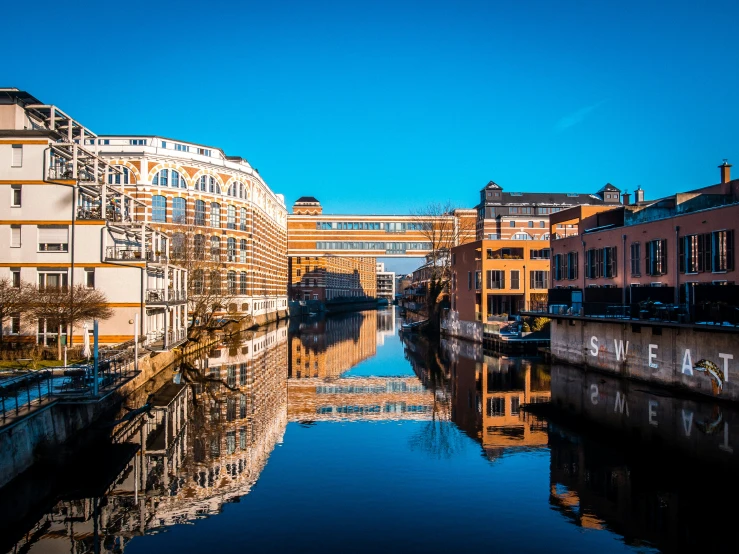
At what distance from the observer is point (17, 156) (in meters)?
29.7

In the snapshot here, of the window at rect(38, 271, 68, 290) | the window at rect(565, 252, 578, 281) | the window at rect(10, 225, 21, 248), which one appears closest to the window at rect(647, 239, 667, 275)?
the window at rect(565, 252, 578, 281)

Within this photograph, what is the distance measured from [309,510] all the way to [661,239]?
2594 centimetres

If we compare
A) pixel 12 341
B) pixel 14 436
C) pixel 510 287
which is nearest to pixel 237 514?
pixel 14 436

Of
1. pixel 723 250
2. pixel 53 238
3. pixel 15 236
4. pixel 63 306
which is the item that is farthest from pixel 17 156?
pixel 723 250

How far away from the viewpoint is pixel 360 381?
3684 centimetres

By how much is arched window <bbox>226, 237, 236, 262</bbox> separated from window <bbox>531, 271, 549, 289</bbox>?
33.6 metres

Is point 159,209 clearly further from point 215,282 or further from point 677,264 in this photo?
point 677,264

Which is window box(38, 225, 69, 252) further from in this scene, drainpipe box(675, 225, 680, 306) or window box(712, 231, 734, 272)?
window box(712, 231, 734, 272)

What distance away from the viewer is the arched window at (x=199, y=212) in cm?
6694

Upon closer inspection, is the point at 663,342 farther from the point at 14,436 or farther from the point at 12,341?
the point at 12,341

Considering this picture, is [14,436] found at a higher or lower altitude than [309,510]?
higher

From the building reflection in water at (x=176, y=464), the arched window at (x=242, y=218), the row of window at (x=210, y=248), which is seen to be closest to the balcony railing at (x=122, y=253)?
the building reflection in water at (x=176, y=464)

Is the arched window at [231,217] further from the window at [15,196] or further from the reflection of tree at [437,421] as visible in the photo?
the window at [15,196]

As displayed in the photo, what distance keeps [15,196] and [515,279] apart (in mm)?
40582
